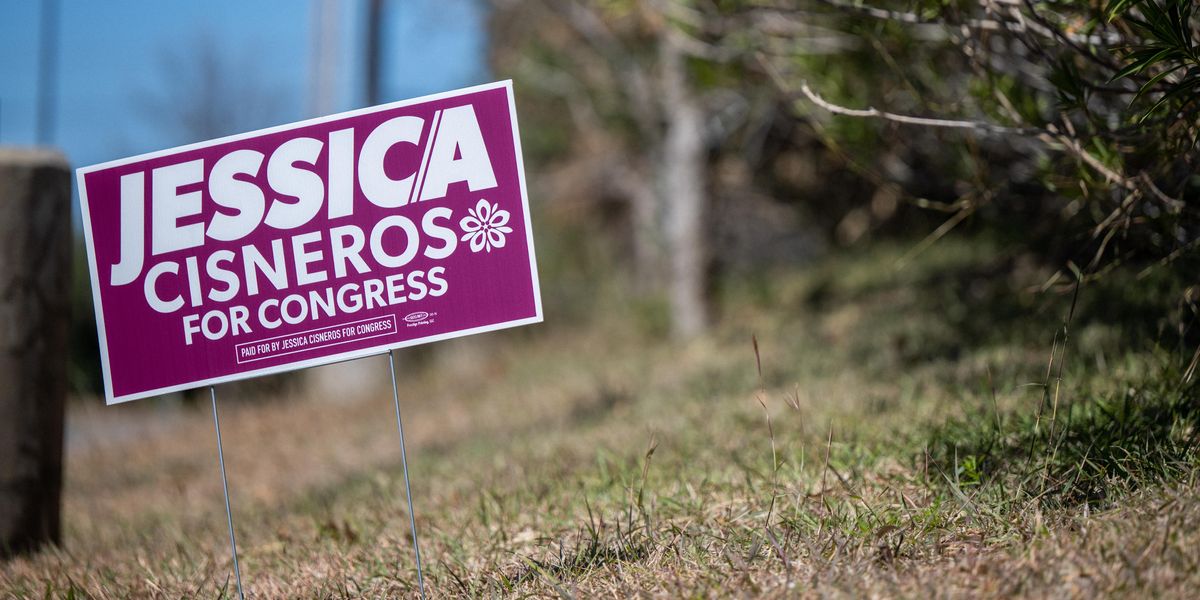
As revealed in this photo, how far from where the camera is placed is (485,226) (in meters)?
2.81

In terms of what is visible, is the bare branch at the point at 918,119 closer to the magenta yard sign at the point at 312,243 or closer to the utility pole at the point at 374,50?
the magenta yard sign at the point at 312,243

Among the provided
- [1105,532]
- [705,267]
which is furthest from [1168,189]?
[705,267]

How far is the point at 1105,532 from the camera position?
2453 millimetres

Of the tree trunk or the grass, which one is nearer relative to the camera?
the grass

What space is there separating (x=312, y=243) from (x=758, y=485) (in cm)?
176

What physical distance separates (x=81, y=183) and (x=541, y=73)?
7.00 m

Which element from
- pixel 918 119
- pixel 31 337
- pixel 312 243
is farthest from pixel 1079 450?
pixel 31 337

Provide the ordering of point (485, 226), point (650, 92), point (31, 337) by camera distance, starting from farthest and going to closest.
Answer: point (650, 92), point (31, 337), point (485, 226)

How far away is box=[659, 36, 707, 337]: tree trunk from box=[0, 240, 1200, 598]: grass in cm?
88

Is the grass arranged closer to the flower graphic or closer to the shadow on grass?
the shadow on grass

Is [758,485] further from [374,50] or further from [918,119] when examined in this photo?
[374,50]

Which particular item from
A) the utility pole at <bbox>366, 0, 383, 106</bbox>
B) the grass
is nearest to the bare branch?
the grass

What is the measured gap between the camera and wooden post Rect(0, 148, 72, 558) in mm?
3818

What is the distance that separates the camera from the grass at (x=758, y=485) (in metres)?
2.54
